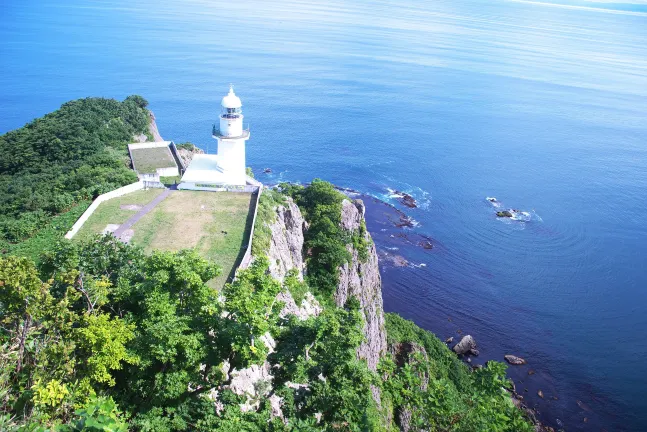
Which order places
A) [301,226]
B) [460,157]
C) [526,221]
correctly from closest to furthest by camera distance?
[301,226] < [526,221] < [460,157]

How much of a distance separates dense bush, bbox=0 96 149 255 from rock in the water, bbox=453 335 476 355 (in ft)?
135

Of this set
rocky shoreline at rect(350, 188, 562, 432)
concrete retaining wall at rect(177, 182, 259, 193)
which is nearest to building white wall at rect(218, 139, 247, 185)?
concrete retaining wall at rect(177, 182, 259, 193)

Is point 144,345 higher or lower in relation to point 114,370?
higher

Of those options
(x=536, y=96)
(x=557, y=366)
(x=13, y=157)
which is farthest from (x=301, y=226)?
(x=536, y=96)

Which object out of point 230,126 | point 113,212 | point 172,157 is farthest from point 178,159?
point 113,212

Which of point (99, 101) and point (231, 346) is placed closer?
point (231, 346)

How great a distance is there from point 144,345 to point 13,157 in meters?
51.3

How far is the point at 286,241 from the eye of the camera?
41000 millimetres

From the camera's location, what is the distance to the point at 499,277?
65938 mm

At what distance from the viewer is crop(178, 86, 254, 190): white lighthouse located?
41.7 meters

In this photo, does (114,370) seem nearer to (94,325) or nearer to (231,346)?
(94,325)

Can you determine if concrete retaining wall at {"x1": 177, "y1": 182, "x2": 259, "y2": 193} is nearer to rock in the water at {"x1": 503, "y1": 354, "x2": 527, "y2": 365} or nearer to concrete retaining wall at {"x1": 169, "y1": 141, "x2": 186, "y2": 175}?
concrete retaining wall at {"x1": 169, "y1": 141, "x2": 186, "y2": 175}

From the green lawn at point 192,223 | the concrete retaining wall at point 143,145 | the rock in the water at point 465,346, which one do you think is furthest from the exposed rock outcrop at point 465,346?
the concrete retaining wall at point 143,145

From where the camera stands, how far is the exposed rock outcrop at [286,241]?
3556 centimetres
